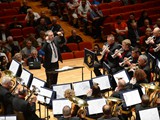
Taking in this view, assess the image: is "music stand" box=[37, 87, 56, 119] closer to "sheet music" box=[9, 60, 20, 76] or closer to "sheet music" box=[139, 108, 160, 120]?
"sheet music" box=[9, 60, 20, 76]

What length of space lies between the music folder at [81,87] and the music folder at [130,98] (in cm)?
92

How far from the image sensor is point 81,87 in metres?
8.12

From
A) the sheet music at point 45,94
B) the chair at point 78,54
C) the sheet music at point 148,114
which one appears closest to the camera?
the sheet music at point 148,114

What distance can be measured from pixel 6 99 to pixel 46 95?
77cm

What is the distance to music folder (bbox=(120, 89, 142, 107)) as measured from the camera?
744 centimetres

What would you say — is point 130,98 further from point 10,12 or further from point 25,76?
point 10,12

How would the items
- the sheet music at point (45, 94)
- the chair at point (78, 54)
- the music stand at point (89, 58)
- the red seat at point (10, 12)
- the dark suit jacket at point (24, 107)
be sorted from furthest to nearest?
the red seat at point (10, 12)
the chair at point (78, 54)
the music stand at point (89, 58)
the sheet music at point (45, 94)
the dark suit jacket at point (24, 107)

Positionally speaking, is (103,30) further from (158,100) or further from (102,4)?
(158,100)

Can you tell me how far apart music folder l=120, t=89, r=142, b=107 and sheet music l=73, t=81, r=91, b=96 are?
3.02ft

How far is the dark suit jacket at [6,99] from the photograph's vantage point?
24.3 ft

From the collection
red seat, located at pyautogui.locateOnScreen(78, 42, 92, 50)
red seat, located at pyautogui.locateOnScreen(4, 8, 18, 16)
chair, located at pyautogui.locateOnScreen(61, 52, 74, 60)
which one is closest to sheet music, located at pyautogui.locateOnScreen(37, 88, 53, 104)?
chair, located at pyautogui.locateOnScreen(61, 52, 74, 60)

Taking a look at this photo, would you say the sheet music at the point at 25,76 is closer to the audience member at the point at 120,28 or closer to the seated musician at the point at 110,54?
the seated musician at the point at 110,54

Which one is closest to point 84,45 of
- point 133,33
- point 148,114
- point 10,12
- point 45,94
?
point 133,33

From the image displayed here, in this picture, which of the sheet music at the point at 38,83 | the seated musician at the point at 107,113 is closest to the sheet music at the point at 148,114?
the seated musician at the point at 107,113
